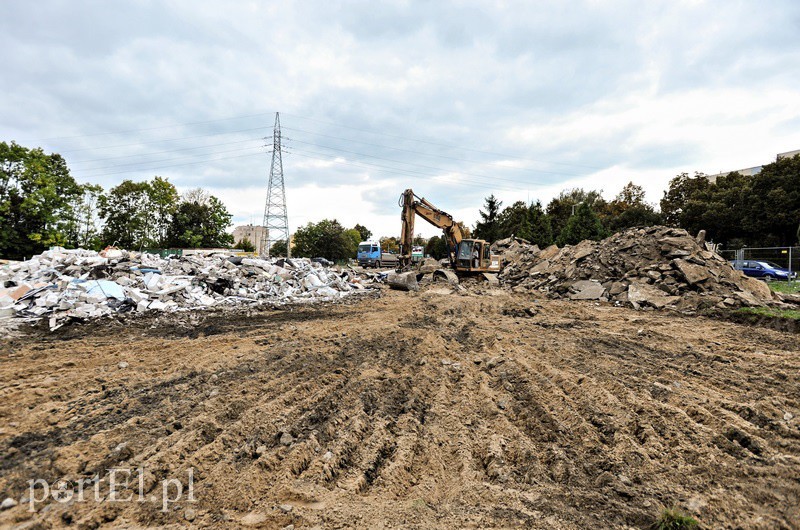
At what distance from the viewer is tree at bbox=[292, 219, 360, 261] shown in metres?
59.2

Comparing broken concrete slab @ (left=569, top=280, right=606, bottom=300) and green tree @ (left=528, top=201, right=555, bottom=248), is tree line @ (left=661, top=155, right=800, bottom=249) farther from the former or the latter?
broken concrete slab @ (left=569, top=280, right=606, bottom=300)

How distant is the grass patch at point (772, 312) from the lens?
8.16 m

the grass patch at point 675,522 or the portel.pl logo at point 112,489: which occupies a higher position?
the grass patch at point 675,522

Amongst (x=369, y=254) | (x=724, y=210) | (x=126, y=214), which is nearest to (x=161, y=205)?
(x=126, y=214)

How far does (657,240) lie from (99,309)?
18.2 metres

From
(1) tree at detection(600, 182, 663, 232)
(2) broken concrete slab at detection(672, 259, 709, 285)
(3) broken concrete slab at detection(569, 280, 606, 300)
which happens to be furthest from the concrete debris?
(1) tree at detection(600, 182, 663, 232)

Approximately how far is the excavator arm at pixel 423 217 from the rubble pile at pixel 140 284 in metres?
3.52

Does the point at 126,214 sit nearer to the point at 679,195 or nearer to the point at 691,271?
the point at 691,271

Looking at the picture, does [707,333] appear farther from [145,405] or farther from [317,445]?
[145,405]

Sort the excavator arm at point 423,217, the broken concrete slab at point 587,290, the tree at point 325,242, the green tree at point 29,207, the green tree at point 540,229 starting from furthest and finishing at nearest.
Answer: the tree at point 325,242, the green tree at point 540,229, the green tree at point 29,207, the excavator arm at point 423,217, the broken concrete slab at point 587,290

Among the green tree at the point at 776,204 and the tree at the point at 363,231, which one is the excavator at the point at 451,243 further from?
the tree at the point at 363,231

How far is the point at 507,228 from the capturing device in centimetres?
4616

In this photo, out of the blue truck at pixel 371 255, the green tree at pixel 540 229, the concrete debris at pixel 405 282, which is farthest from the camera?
the blue truck at pixel 371 255

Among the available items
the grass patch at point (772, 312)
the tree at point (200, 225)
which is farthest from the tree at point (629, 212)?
the tree at point (200, 225)
